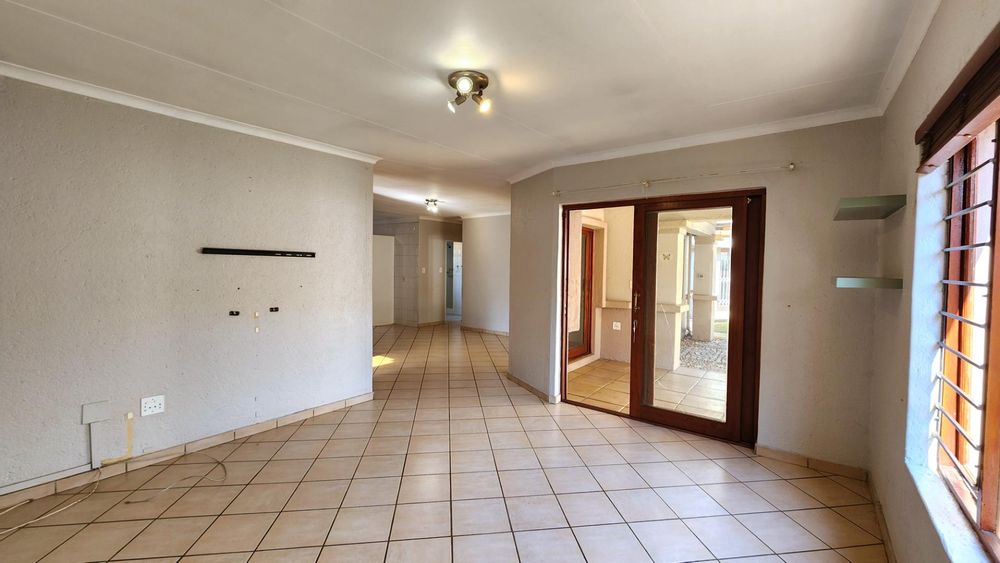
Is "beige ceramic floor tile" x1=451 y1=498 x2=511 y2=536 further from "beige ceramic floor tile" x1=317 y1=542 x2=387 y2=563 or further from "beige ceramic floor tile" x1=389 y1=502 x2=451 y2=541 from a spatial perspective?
"beige ceramic floor tile" x1=317 y1=542 x2=387 y2=563

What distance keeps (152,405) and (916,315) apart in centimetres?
424

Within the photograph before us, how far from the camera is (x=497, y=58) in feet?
6.53

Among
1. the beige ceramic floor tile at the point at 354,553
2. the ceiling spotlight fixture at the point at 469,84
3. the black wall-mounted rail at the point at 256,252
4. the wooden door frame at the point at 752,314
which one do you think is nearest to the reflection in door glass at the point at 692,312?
the wooden door frame at the point at 752,314

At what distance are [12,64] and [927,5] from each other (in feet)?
13.9

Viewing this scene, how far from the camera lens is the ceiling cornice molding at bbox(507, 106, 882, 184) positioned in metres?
2.54

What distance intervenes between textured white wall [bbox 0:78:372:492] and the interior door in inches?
108

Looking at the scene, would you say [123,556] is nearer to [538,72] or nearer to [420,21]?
[420,21]

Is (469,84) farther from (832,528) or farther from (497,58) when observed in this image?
(832,528)

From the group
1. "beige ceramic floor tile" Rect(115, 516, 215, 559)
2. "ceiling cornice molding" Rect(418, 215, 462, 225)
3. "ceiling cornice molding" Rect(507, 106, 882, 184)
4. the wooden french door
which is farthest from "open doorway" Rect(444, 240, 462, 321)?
"beige ceramic floor tile" Rect(115, 516, 215, 559)

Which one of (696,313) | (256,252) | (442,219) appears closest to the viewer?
(256,252)

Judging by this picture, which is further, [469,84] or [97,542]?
[469,84]

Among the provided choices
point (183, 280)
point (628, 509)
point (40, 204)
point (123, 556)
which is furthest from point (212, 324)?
point (628, 509)

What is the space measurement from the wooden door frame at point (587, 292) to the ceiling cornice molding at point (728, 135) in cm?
185

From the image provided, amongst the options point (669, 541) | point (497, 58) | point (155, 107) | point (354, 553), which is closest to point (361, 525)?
point (354, 553)
